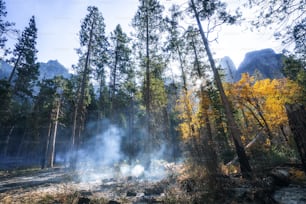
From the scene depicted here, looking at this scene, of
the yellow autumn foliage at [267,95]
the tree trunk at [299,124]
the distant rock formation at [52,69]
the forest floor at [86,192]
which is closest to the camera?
the tree trunk at [299,124]

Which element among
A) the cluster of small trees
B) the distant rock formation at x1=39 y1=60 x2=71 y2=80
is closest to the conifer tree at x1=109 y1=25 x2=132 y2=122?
the cluster of small trees

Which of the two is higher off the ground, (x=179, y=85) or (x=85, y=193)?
(x=179, y=85)

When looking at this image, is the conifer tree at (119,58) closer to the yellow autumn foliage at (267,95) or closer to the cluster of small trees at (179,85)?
the cluster of small trees at (179,85)

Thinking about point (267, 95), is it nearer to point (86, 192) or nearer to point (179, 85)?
point (179, 85)

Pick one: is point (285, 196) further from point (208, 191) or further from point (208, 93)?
point (208, 93)

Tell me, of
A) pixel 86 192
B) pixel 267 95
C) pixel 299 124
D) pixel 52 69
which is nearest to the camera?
pixel 299 124

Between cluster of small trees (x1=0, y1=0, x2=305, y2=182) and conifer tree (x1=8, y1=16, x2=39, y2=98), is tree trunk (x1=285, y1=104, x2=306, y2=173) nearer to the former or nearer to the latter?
cluster of small trees (x1=0, y1=0, x2=305, y2=182)

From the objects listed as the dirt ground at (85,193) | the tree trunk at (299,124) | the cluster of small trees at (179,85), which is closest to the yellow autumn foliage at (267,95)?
the cluster of small trees at (179,85)

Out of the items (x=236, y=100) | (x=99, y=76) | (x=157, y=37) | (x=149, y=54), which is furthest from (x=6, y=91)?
(x=236, y=100)

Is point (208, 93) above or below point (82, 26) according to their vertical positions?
below

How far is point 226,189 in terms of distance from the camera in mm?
5566

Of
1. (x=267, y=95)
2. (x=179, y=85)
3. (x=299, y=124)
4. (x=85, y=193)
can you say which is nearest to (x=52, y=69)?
(x=179, y=85)

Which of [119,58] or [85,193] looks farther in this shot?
[119,58]

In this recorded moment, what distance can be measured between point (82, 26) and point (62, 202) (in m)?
17.6
